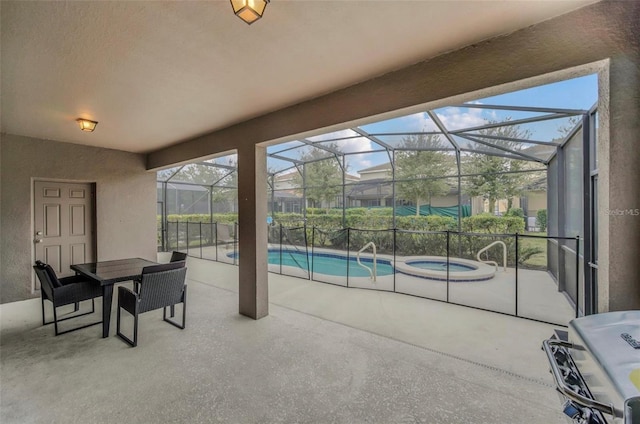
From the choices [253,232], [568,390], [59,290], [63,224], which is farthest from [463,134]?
[63,224]

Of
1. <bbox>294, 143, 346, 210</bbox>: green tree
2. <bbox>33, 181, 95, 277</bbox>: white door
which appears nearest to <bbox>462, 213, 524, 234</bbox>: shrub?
<bbox>294, 143, 346, 210</bbox>: green tree

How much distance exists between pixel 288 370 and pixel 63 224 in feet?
16.4

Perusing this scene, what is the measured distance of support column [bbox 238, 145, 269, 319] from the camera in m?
3.53

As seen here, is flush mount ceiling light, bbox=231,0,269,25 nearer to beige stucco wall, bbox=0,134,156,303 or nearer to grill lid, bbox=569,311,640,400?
grill lid, bbox=569,311,640,400

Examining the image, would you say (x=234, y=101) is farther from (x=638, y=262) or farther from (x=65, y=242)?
(x=65, y=242)

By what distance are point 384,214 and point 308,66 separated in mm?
7439

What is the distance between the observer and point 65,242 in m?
4.74

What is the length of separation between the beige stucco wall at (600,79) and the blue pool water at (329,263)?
215 inches

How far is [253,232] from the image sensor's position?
140 inches

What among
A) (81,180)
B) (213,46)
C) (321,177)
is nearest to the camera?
(213,46)

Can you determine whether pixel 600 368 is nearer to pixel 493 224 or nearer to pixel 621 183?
pixel 621 183

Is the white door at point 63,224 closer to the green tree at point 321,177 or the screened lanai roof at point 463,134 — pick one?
the screened lanai roof at point 463,134

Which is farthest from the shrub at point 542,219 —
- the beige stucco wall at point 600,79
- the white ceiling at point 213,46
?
the white ceiling at point 213,46

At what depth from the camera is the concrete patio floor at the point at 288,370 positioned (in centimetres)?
190
